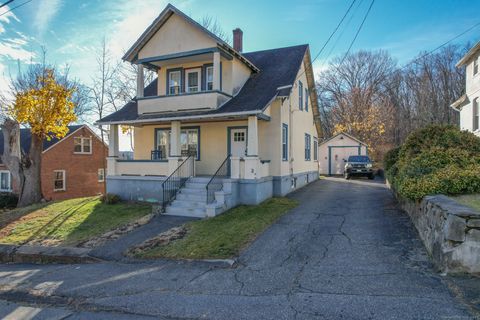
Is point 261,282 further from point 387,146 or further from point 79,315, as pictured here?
point 387,146

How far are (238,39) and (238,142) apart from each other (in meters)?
7.41

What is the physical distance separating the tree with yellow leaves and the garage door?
71.3 feet

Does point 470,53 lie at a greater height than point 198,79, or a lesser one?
greater

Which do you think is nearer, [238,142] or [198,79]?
[238,142]

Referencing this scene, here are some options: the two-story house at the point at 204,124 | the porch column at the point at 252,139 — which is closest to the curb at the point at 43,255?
the two-story house at the point at 204,124

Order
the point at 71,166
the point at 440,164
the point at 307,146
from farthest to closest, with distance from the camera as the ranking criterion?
the point at 71,166, the point at 307,146, the point at 440,164

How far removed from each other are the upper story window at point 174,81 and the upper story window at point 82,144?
1606cm

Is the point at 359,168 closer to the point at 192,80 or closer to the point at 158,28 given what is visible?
the point at 192,80

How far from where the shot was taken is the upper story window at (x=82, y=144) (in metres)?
27.5

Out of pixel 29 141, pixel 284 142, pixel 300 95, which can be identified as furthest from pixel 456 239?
pixel 29 141

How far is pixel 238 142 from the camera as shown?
1462 cm

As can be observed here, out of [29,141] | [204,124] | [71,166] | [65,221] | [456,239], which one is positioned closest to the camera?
[456,239]

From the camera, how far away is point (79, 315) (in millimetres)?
4984

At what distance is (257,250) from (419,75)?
42.8 m
